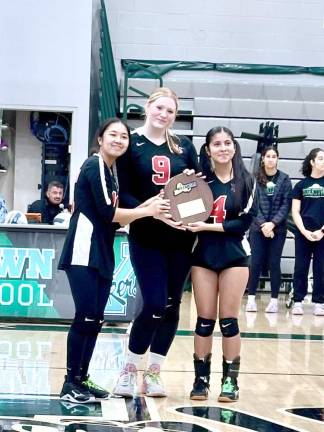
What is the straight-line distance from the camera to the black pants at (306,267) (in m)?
8.74

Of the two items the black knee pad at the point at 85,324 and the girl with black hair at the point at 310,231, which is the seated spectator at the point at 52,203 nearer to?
the girl with black hair at the point at 310,231

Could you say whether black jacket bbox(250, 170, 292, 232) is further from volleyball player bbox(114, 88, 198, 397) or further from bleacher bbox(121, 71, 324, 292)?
volleyball player bbox(114, 88, 198, 397)

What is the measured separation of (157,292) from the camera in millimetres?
4473

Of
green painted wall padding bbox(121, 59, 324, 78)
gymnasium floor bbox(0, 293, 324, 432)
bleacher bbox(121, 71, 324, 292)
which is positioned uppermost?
green painted wall padding bbox(121, 59, 324, 78)

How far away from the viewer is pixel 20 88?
10586mm

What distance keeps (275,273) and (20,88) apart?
3.81 meters

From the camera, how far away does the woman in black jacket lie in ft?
29.2

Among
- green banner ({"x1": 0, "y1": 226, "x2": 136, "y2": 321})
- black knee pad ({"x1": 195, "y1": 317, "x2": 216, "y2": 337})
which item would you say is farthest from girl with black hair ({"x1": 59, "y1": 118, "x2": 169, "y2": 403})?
green banner ({"x1": 0, "y1": 226, "x2": 136, "y2": 321})

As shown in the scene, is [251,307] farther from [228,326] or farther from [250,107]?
[228,326]

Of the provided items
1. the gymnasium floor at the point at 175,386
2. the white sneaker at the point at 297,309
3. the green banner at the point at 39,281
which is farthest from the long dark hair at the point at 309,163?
the green banner at the point at 39,281

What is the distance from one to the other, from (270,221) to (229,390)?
14.5 feet

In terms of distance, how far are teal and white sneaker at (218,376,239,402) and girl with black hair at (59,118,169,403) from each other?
63 cm

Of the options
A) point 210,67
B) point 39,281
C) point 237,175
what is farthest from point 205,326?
point 210,67

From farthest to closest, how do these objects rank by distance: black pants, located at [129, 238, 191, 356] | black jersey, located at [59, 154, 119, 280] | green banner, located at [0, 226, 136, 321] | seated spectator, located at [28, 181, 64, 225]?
seated spectator, located at [28, 181, 64, 225]
green banner, located at [0, 226, 136, 321]
black pants, located at [129, 238, 191, 356]
black jersey, located at [59, 154, 119, 280]
